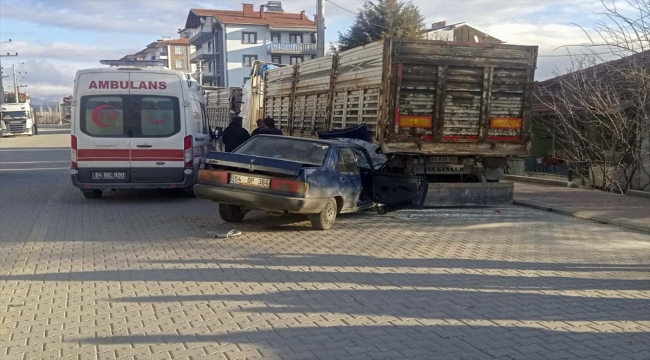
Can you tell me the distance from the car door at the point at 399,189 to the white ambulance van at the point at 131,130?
13.2 ft

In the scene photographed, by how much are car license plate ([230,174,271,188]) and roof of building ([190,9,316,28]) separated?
204 ft

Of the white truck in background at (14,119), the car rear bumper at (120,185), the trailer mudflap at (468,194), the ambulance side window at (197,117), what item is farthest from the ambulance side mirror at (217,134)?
the white truck in background at (14,119)

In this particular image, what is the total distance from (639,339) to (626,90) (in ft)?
39.1

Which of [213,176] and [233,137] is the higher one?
[233,137]

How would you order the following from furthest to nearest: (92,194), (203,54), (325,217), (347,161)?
(203,54), (92,194), (347,161), (325,217)

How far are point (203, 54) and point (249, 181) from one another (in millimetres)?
67217

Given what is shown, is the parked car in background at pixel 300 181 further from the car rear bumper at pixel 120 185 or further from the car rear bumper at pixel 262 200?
the car rear bumper at pixel 120 185

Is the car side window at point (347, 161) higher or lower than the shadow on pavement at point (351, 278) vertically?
higher

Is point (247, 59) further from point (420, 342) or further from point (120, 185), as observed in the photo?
point (420, 342)

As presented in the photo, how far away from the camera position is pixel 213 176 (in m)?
9.72

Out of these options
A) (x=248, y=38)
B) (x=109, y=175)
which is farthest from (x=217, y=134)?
(x=248, y=38)

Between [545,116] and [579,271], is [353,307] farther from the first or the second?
[545,116]

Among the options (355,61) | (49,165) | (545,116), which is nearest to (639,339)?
(355,61)

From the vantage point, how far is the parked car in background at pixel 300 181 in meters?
9.20
